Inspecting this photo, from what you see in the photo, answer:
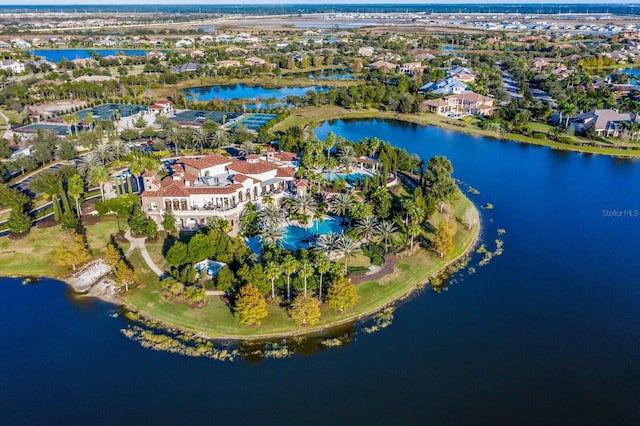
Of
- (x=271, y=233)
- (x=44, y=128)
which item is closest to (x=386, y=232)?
(x=271, y=233)

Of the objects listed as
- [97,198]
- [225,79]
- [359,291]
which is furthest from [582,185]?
[225,79]

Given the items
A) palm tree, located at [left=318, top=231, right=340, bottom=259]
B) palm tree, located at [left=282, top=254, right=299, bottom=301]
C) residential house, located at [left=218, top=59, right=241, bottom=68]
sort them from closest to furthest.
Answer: palm tree, located at [left=282, top=254, right=299, bottom=301] < palm tree, located at [left=318, top=231, right=340, bottom=259] < residential house, located at [left=218, top=59, right=241, bottom=68]

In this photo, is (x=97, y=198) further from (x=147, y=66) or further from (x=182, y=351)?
(x=147, y=66)

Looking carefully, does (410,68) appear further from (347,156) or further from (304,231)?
(304,231)

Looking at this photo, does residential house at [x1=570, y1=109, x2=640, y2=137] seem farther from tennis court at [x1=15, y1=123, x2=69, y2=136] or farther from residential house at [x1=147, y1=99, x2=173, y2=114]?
tennis court at [x1=15, y1=123, x2=69, y2=136]

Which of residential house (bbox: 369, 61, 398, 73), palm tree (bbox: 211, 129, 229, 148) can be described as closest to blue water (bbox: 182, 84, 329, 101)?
residential house (bbox: 369, 61, 398, 73)

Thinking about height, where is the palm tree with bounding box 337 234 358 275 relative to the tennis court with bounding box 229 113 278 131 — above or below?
below
